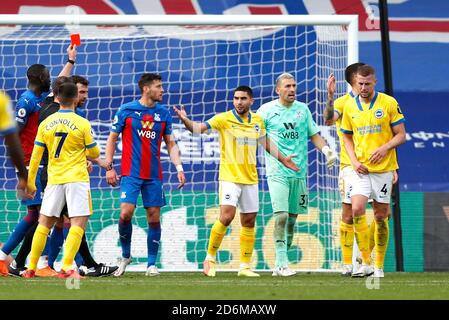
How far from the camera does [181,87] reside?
14.7 metres

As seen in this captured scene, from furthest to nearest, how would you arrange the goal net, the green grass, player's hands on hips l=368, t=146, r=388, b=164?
the goal net, player's hands on hips l=368, t=146, r=388, b=164, the green grass

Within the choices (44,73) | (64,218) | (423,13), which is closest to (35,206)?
(64,218)

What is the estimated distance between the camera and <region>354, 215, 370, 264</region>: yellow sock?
34.7 ft

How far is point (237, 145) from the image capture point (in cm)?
1124

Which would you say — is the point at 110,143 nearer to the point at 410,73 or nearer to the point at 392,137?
the point at 392,137

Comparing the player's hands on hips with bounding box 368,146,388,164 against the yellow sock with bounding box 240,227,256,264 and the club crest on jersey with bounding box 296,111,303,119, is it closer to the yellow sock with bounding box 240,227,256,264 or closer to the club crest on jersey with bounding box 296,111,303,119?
the club crest on jersey with bounding box 296,111,303,119

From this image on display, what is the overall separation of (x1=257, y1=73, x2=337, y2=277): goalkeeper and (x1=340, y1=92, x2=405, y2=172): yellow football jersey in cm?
85

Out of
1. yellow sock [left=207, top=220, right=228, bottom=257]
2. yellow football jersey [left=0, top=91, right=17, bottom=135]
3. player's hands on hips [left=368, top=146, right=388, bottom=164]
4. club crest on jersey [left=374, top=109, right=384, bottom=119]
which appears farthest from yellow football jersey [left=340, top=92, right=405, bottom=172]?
yellow football jersey [left=0, top=91, right=17, bottom=135]

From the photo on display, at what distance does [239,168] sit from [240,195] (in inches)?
10.6

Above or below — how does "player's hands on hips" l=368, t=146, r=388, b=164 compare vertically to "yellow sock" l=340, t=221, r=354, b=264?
above

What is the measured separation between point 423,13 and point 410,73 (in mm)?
1078

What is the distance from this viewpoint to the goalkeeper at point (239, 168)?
1109 centimetres

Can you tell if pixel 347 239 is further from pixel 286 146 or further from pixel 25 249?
pixel 25 249

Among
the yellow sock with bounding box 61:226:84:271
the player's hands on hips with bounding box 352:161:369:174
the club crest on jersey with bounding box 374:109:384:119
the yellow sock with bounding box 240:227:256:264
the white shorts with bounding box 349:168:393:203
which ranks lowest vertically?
the yellow sock with bounding box 61:226:84:271
